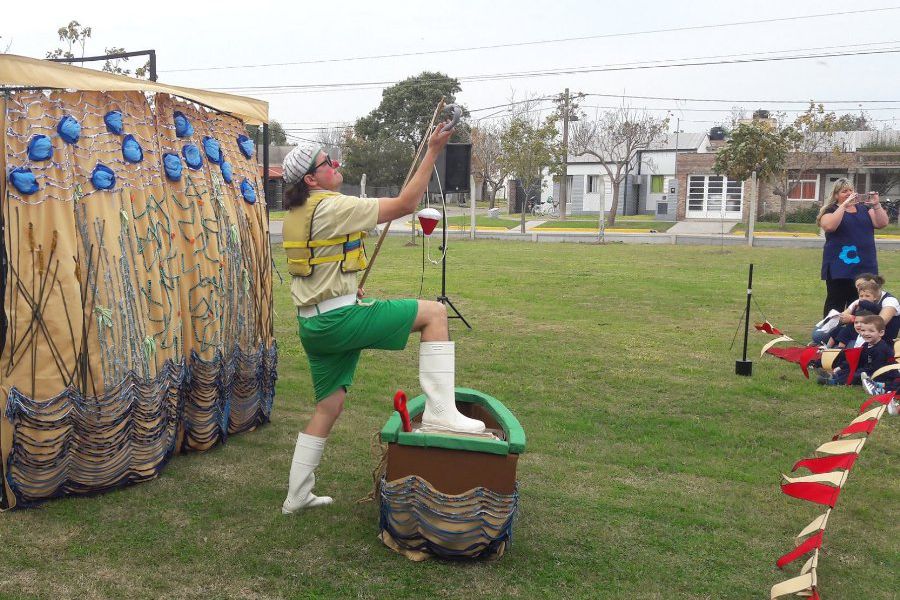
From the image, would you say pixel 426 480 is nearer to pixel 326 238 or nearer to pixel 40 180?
pixel 326 238

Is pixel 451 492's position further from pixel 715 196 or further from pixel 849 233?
pixel 715 196

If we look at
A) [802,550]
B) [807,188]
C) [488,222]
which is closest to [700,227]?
[807,188]

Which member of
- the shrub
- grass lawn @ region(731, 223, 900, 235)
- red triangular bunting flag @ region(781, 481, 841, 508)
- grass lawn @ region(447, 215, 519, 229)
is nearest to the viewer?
red triangular bunting flag @ region(781, 481, 841, 508)

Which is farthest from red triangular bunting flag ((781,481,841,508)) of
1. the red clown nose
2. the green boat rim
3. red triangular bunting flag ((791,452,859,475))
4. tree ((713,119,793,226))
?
tree ((713,119,793,226))

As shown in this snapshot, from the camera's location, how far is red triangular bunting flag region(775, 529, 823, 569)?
12.1 ft

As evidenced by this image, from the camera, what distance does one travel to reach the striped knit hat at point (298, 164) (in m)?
4.16

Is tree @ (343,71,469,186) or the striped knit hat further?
tree @ (343,71,469,186)

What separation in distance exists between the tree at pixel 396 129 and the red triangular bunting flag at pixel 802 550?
44024mm

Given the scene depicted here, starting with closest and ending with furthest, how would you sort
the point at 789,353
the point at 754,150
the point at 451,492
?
the point at 451,492, the point at 789,353, the point at 754,150

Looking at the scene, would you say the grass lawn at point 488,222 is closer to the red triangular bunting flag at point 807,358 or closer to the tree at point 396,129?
the tree at point 396,129

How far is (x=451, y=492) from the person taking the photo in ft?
12.6

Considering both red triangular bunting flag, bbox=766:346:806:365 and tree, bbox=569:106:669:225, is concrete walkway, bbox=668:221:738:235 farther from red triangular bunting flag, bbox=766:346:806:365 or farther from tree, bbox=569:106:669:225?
red triangular bunting flag, bbox=766:346:806:365

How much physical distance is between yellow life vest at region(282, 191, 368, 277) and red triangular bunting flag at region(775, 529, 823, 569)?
8.25 feet

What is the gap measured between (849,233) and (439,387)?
635 centimetres
